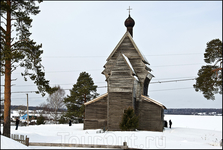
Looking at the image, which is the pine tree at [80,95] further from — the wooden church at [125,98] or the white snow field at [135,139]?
the white snow field at [135,139]

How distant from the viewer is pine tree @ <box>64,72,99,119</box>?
174 feet

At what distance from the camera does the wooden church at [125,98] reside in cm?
3466

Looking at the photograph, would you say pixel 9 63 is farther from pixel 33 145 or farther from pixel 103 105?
pixel 103 105

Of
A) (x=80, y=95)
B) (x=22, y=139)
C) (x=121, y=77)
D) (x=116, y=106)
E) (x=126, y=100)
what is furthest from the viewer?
(x=80, y=95)

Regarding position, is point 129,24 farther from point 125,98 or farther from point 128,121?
point 128,121

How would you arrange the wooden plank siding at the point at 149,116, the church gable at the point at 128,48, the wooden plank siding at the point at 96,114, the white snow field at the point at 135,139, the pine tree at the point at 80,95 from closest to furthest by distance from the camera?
the white snow field at the point at 135,139 < the wooden plank siding at the point at 149,116 < the wooden plank siding at the point at 96,114 < the church gable at the point at 128,48 < the pine tree at the point at 80,95

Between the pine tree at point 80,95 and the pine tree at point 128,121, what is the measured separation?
2034 centimetres

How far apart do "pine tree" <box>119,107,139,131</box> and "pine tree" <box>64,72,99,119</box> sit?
20.3 metres

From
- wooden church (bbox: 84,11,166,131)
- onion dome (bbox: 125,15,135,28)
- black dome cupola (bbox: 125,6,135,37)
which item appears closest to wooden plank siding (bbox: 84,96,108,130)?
wooden church (bbox: 84,11,166,131)

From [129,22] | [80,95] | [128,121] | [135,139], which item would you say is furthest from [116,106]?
[80,95]

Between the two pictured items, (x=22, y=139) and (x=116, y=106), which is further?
(x=116, y=106)

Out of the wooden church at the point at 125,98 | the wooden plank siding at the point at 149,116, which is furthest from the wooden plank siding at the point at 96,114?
the wooden plank siding at the point at 149,116

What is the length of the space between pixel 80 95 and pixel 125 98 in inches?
798

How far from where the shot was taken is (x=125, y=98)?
34469 mm
